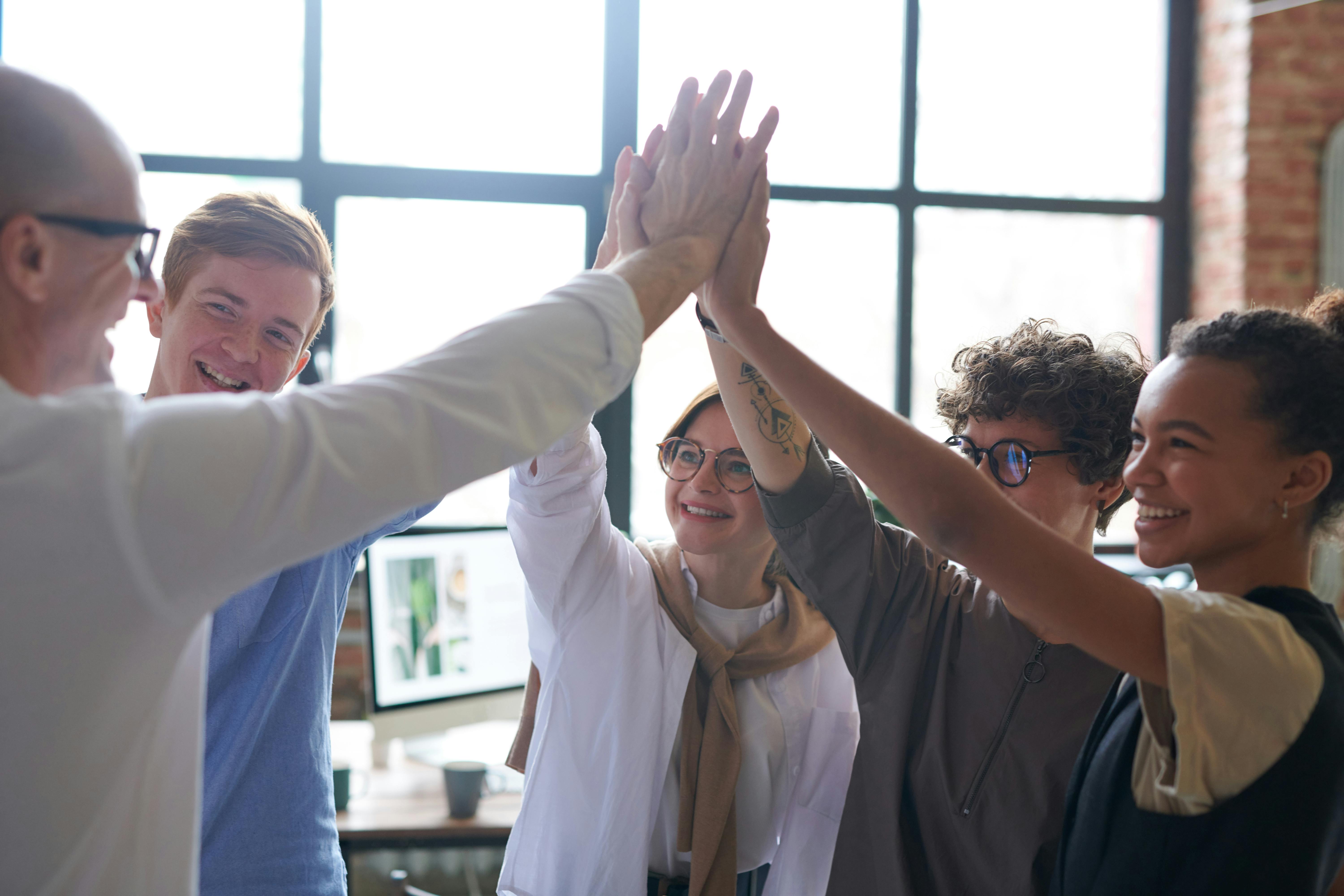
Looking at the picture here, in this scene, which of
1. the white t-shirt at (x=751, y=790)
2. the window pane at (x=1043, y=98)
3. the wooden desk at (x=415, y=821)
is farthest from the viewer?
the window pane at (x=1043, y=98)

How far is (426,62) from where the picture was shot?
359cm

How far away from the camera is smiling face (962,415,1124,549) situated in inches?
53.0

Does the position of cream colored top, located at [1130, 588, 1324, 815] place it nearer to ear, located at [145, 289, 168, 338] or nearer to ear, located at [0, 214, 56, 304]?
ear, located at [0, 214, 56, 304]

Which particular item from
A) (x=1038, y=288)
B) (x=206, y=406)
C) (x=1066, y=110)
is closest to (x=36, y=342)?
(x=206, y=406)

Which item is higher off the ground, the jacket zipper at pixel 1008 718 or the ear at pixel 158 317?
the ear at pixel 158 317

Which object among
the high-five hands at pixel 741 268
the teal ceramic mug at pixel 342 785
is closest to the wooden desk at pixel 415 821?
the teal ceramic mug at pixel 342 785

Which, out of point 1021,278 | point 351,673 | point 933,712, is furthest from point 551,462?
point 1021,278

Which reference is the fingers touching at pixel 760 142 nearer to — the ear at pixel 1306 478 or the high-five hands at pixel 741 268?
the high-five hands at pixel 741 268

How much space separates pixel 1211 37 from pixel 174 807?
449 cm

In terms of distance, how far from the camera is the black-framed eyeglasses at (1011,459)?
1343 millimetres

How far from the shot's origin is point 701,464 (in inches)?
66.3

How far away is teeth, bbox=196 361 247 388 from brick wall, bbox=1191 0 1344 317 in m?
3.59

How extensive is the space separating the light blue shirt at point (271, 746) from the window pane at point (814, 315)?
8.22 ft

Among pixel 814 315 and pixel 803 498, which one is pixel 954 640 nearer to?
pixel 803 498
